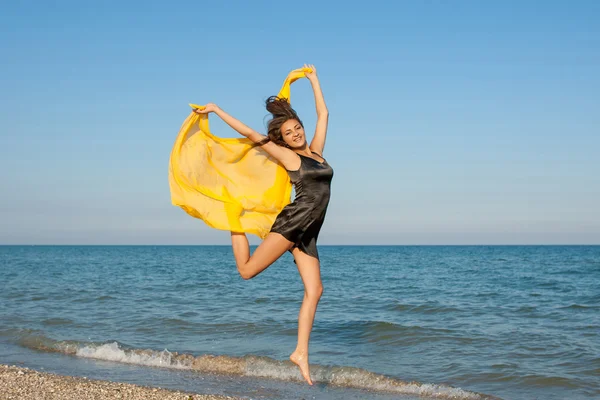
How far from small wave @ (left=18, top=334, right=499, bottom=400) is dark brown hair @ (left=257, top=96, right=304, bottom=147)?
457 cm

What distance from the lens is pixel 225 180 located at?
686cm

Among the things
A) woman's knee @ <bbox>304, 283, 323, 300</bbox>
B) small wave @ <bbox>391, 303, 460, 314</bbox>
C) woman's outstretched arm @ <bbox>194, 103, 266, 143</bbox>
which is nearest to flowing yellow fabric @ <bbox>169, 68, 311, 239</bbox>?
woman's outstretched arm @ <bbox>194, 103, 266, 143</bbox>

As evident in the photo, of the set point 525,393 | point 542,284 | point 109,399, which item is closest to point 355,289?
point 542,284

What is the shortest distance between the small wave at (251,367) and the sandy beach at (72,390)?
206cm

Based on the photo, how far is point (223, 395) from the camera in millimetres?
8328

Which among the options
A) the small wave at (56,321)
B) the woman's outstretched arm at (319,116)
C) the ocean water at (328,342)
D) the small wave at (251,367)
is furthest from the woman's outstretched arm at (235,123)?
the small wave at (56,321)

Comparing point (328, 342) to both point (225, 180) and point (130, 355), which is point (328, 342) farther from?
point (225, 180)

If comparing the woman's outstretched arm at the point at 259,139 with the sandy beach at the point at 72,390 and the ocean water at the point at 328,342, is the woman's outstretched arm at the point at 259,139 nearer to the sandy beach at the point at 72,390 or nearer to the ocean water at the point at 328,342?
the sandy beach at the point at 72,390

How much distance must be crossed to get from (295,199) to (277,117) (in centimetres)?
85

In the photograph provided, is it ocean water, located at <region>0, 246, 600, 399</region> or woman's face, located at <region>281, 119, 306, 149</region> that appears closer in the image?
woman's face, located at <region>281, 119, 306, 149</region>

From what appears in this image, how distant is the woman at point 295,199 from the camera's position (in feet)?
20.9

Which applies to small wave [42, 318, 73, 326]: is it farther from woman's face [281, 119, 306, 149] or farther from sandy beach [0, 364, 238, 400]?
woman's face [281, 119, 306, 149]

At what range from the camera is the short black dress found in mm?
6359

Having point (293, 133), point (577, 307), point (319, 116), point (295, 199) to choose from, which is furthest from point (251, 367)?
point (577, 307)
